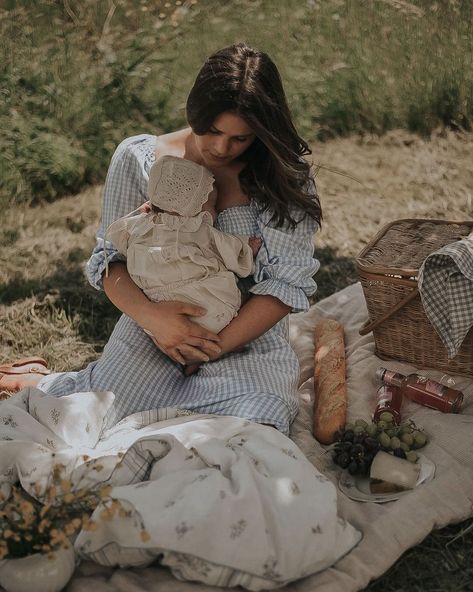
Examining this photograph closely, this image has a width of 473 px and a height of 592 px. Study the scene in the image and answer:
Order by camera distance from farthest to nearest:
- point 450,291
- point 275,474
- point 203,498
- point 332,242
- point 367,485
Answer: point 332,242
point 450,291
point 367,485
point 275,474
point 203,498

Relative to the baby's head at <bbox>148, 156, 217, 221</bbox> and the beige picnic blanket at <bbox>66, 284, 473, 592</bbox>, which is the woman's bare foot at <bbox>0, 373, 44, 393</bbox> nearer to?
the baby's head at <bbox>148, 156, 217, 221</bbox>

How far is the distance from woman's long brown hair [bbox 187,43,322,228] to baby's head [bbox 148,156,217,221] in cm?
15

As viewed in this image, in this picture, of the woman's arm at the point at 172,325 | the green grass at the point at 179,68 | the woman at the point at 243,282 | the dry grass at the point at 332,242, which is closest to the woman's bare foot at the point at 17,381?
the woman at the point at 243,282

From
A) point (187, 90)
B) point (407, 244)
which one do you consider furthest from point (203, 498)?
point (187, 90)

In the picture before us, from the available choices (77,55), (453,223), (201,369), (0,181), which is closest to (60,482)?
(201,369)

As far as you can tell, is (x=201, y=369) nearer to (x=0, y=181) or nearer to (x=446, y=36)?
(x=0, y=181)

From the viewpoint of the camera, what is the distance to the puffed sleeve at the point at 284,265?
3287mm

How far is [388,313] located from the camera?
3.72 metres

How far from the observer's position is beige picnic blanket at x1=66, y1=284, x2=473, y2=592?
8.27ft

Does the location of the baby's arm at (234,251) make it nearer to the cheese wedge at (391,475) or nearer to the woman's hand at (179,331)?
the woman's hand at (179,331)

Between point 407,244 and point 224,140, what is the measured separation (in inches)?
47.2

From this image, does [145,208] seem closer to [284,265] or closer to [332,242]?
[284,265]

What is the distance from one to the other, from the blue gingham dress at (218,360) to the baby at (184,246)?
122 millimetres

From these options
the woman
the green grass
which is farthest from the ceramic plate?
the green grass
